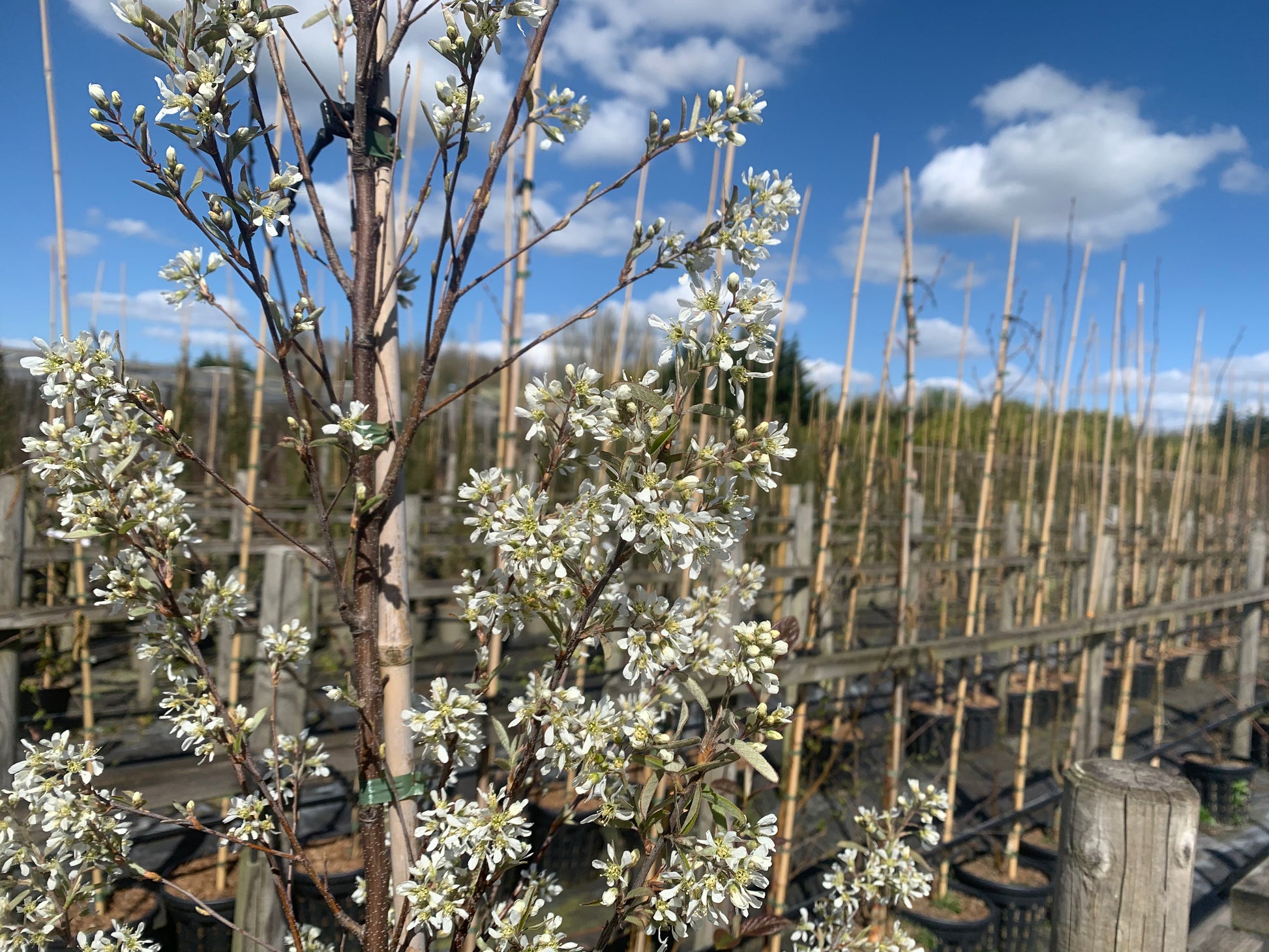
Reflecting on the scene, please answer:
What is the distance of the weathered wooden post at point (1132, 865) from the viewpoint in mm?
1378

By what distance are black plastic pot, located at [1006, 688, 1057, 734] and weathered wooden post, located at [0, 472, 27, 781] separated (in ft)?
18.3

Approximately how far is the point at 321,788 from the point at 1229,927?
10.4 ft

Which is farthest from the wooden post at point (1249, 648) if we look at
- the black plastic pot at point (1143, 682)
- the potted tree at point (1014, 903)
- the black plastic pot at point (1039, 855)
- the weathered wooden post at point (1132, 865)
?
the weathered wooden post at point (1132, 865)

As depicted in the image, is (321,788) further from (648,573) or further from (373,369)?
(373,369)

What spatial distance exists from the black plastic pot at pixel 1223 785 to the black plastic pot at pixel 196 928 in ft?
15.2

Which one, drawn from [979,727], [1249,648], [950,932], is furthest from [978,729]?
[950,932]

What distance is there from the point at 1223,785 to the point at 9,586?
5.50 metres

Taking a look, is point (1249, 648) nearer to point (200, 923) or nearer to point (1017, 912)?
point (1017, 912)

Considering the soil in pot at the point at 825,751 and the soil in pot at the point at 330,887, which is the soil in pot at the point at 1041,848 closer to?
the soil in pot at the point at 825,751

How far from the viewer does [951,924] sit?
2.72m

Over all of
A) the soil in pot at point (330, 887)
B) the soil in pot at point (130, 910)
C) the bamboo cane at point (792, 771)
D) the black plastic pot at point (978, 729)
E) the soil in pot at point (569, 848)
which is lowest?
the black plastic pot at point (978, 729)

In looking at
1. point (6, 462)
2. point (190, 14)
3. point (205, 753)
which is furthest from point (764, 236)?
point (6, 462)

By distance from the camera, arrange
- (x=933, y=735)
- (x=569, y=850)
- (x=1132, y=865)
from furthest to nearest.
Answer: (x=933, y=735)
(x=569, y=850)
(x=1132, y=865)

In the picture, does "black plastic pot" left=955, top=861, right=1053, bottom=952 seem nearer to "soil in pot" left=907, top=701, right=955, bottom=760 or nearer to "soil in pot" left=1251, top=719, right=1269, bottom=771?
"soil in pot" left=907, top=701, right=955, bottom=760
